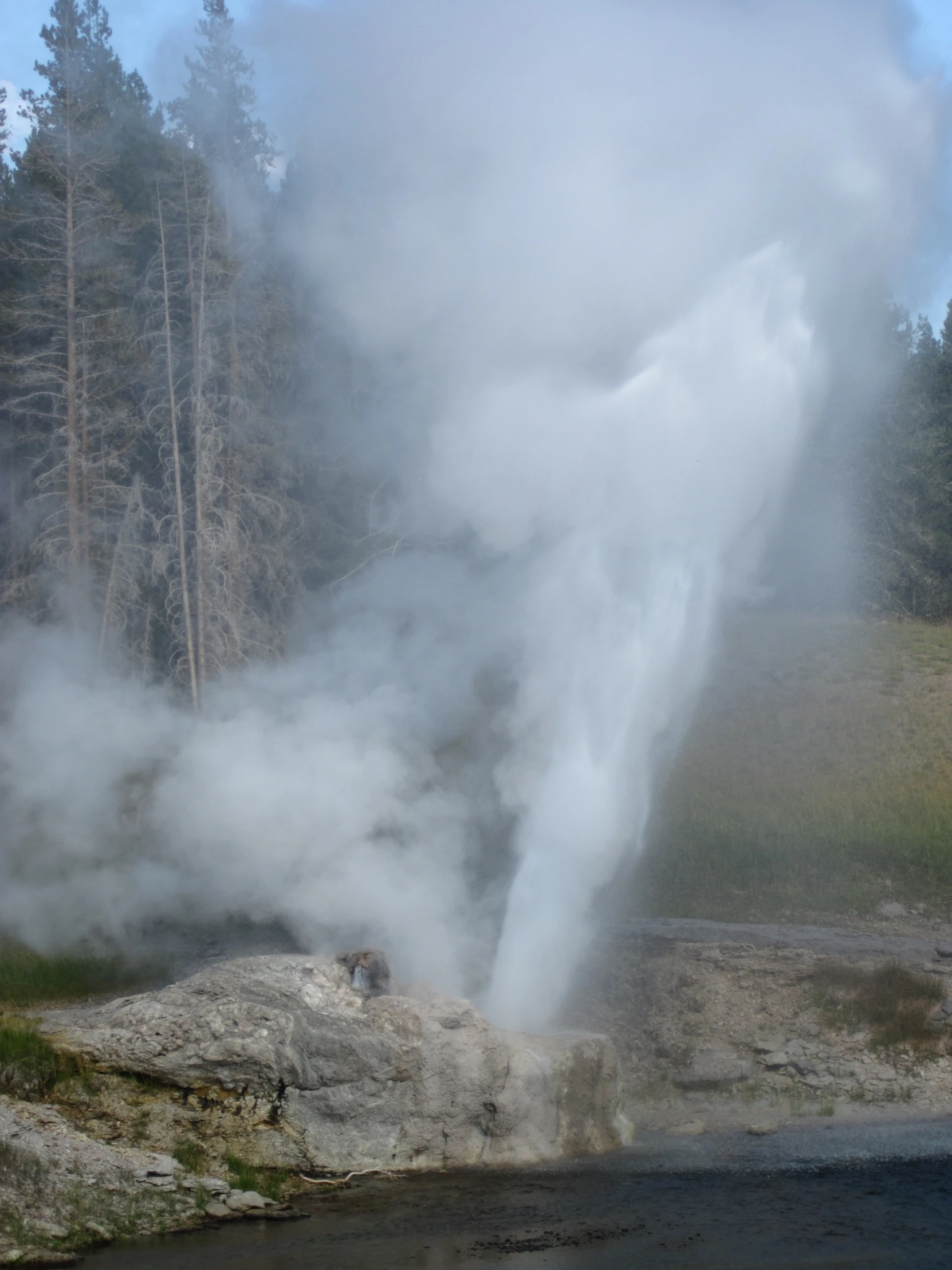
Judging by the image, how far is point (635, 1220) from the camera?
892 centimetres

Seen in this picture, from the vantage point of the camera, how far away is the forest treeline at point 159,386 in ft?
79.0

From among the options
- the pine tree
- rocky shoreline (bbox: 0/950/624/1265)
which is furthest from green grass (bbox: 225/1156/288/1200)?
the pine tree

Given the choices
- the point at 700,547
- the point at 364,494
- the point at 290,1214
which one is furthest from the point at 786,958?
the point at 364,494

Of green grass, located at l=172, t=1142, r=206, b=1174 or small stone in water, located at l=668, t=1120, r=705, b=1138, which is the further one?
small stone in water, located at l=668, t=1120, r=705, b=1138

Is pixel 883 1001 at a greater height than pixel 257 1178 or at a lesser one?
A: greater

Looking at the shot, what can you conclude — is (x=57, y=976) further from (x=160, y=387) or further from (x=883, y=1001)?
(x=160, y=387)

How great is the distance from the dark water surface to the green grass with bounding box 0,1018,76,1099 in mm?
1781

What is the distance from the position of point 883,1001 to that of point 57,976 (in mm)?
9607

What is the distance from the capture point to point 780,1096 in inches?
488

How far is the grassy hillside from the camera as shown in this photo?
1900 cm

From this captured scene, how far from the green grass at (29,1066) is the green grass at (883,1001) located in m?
7.90

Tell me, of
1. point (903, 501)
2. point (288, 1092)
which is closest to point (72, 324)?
point (288, 1092)

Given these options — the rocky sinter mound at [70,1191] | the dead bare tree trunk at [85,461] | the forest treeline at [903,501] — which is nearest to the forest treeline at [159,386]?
the dead bare tree trunk at [85,461]

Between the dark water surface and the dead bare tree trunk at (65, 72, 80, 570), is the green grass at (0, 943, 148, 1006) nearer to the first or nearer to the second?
the dark water surface
